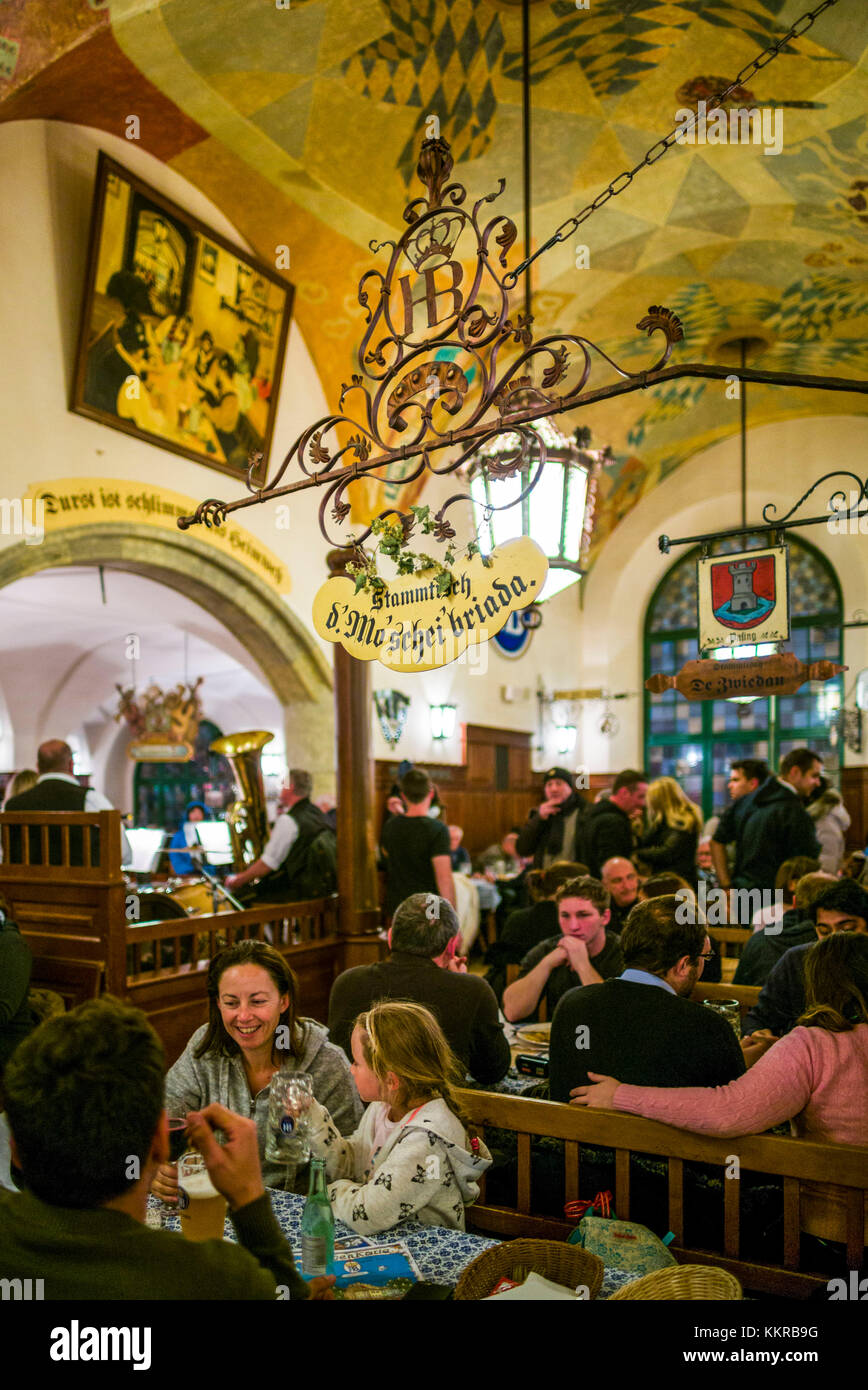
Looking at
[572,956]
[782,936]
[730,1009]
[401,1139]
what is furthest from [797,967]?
[401,1139]

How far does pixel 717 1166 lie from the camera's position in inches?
103

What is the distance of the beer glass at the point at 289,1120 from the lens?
2123mm

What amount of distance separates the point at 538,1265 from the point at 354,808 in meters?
3.83

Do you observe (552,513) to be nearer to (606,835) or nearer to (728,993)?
(728,993)


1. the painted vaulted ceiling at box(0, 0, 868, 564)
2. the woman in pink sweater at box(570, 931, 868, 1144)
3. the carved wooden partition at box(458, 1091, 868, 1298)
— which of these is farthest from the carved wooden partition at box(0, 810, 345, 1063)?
the painted vaulted ceiling at box(0, 0, 868, 564)

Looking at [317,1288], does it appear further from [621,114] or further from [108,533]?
[621,114]

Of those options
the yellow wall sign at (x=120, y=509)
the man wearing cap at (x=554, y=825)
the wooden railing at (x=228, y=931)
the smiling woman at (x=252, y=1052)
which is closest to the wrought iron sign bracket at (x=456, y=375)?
the smiling woman at (x=252, y=1052)

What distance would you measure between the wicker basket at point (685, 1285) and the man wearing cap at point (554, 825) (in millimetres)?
4837

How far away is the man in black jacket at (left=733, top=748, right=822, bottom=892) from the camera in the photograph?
567 cm

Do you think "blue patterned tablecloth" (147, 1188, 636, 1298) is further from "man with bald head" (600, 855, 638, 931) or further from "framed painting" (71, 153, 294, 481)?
"framed painting" (71, 153, 294, 481)

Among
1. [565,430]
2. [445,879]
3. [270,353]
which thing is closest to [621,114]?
[270,353]

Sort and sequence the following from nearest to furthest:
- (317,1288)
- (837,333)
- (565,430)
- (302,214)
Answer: (317,1288) < (302,214) < (837,333) < (565,430)

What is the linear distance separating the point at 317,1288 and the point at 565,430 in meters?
9.90

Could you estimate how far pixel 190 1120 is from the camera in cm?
154
